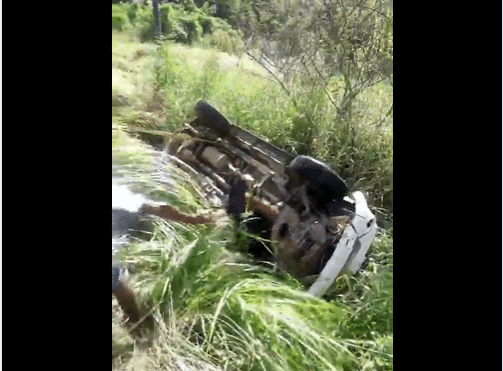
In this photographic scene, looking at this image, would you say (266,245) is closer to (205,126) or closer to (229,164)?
(229,164)

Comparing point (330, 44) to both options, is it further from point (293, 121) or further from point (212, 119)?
point (212, 119)

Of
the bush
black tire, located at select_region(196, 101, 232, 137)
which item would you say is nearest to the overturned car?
black tire, located at select_region(196, 101, 232, 137)

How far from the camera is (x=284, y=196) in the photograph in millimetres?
2465

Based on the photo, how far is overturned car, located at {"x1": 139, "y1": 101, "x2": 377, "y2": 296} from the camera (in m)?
2.45

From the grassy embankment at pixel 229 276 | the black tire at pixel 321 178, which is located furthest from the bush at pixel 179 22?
the black tire at pixel 321 178

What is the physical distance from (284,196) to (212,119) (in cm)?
38

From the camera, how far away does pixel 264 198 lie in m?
2.47

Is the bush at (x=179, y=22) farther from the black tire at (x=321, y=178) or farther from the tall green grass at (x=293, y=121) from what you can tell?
the black tire at (x=321, y=178)

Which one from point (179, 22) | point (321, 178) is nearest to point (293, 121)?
point (321, 178)

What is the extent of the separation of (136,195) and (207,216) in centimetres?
26

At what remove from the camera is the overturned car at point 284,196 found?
2447 mm

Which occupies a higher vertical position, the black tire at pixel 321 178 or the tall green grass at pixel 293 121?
the tall green grass at pixel 293 121

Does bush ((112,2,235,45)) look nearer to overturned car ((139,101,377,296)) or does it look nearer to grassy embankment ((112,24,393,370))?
grassy embankment ((112,24,393,370))
